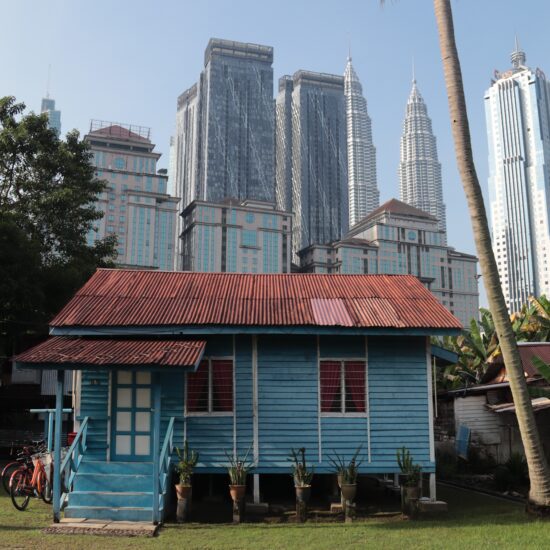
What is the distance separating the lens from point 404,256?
431 ft

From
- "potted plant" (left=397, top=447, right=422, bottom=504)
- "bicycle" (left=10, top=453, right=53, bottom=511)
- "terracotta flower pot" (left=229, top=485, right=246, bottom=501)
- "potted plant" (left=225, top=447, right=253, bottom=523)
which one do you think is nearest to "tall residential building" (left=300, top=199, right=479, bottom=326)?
"potted plant" (left=397, top=447, right=422, bottom=504)

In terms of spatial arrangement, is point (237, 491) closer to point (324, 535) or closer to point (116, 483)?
point (324, 535)

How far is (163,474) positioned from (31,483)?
313cm

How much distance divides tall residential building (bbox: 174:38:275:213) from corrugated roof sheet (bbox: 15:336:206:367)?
145482 mm

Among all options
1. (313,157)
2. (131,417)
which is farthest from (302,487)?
(313,157)

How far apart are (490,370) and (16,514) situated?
654 inches

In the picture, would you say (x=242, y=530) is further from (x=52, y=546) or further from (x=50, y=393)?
(x=50, y=393)

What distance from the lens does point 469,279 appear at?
139 metres

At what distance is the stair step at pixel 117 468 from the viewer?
12.3 metres

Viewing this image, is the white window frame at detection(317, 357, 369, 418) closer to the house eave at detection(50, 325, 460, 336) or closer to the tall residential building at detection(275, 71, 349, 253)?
the house eave at detection(50, 325, 460, 336)

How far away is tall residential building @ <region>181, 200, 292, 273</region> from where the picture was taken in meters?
120

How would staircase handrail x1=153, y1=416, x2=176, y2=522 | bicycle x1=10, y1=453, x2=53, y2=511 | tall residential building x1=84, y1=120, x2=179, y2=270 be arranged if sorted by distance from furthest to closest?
1. tall residential building x1=84, y1=120, x2=179, y2=270
2. bicycle x1=10, y1=453, x2=53, y2=511
3. staircase handrail x1=153, y1=416, x2=176, y2=522

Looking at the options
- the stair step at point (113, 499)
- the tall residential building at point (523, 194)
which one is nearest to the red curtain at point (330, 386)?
the stair step at point (113, 499)

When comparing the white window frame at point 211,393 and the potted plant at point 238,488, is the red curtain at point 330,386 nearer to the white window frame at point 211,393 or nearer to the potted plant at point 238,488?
the white window frame at point 211,393
